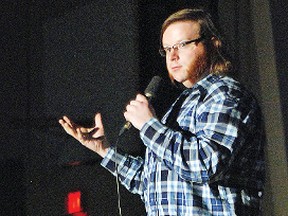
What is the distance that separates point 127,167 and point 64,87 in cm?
40

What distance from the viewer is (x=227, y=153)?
0.91 metres

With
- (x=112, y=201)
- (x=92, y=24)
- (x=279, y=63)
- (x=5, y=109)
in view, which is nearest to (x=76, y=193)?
(x=112, y=201)

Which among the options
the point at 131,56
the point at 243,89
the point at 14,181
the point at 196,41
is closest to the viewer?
the point at 243,89

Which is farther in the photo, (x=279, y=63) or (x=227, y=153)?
(x=279, y=63)

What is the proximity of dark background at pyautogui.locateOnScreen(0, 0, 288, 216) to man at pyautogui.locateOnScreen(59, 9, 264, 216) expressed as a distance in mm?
289

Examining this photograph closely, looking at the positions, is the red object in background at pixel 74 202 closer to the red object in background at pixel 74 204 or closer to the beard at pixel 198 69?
the red object in background at pixel 74 204

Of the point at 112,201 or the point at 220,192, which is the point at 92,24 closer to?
the point at 112,201

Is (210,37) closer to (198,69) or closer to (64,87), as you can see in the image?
(198,69)

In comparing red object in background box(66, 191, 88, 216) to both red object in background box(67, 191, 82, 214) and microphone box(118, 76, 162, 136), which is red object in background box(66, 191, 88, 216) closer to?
red object in background box(67, 191, 82, 214)

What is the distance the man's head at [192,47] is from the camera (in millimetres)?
1135

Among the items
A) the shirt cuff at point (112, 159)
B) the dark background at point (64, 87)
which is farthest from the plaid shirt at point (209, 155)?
the dark background at point (64, 87)

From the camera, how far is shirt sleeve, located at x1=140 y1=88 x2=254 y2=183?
0.90m

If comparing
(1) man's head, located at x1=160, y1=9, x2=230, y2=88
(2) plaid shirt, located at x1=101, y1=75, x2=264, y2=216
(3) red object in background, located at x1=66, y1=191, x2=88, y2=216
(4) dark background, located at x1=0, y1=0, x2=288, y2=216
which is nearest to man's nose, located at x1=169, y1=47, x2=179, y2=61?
(1) man's head, located at x1=160, y1=9, x2=230, y2=88

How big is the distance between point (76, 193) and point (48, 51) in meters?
0.52
